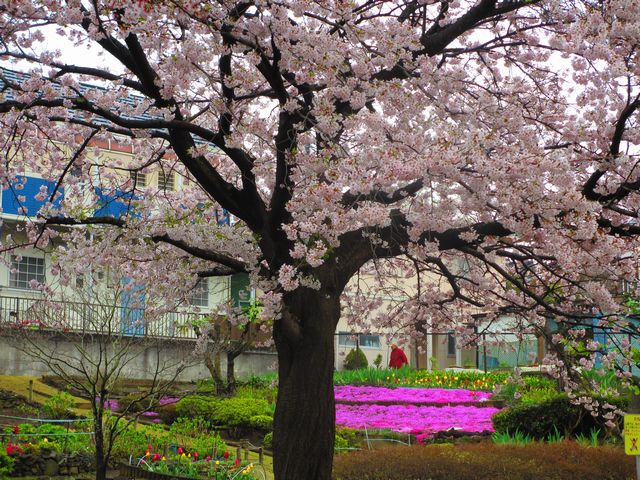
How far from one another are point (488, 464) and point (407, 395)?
964 centimetres

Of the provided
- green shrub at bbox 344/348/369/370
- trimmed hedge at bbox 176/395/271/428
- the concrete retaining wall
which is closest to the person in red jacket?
green shrub at bbox 344/348/369/370

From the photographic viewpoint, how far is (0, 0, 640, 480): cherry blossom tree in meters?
6.62

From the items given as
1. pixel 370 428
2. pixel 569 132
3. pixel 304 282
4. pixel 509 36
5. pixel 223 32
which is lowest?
pixel 370 428

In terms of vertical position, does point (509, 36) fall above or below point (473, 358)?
→ above

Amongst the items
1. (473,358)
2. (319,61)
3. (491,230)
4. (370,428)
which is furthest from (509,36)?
(473,358)

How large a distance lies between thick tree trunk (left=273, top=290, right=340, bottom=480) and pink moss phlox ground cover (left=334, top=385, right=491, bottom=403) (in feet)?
35.8

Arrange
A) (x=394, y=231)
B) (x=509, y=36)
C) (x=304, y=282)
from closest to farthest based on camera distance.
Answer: (x=304, y=282) < (x=394, y=231) < (x=509, y=36)

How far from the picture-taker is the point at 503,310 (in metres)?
9.23

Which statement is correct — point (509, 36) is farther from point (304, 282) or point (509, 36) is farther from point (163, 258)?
point (163, 258)

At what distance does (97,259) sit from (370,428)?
26.1ft

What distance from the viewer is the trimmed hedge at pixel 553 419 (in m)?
13.2

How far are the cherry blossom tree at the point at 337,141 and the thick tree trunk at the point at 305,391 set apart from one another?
0.02 metres

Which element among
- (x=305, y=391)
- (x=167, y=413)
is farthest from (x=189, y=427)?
(x=305, y=391)

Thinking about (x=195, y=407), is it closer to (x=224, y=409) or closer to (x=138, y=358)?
(x=224, y=409)
